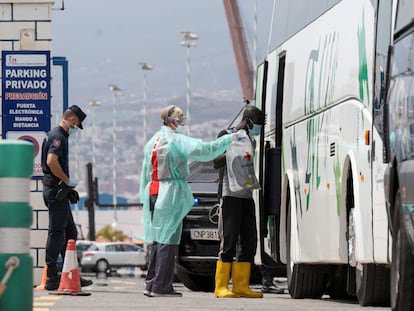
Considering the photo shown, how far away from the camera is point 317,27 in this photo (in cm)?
1573

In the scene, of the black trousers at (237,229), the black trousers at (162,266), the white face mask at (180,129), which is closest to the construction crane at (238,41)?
the black trousers at (237,229)

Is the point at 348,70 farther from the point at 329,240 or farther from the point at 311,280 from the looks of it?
the point at 311,280

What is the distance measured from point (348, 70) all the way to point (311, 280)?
3.78 m

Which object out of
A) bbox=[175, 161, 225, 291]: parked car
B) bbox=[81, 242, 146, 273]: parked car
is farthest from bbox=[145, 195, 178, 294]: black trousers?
bbox=[81, 242, 146, 273]: parked car

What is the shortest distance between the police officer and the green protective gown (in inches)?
55.6

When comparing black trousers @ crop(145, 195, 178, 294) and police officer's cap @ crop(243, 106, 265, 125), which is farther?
police officer's cap @ crop(243, 106, 265, 125)

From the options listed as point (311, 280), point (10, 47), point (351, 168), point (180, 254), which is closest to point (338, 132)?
point (351, 168)

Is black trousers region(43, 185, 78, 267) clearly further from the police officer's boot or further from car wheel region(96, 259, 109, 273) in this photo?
car wheel region(96, 259, 109, 273)

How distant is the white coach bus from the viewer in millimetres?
12445

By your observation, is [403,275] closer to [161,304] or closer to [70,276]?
[161,304]

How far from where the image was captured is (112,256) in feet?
242

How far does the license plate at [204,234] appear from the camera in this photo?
1895 centimetres

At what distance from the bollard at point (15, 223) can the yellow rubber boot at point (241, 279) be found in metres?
7.93

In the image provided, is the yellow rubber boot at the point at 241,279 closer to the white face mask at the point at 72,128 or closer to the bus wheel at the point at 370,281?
the white face mask at the point at 72,128
